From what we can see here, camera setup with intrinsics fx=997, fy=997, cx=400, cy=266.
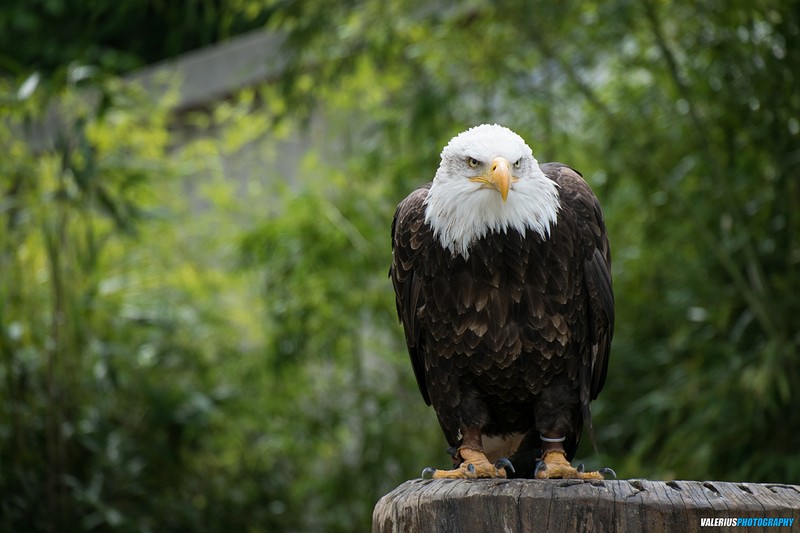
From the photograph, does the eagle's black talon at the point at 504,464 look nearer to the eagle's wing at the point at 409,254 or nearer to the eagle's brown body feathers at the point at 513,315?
the eagle's brown body feathers at the point at 513,315

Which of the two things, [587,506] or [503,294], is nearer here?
[587,506]

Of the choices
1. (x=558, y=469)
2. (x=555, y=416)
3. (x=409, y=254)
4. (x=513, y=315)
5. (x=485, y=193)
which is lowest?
(x=558, y=469)

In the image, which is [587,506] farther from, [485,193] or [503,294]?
[485,193]

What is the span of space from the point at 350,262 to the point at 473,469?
7.39 feet

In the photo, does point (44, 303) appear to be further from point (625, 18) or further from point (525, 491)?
point (525, 491)

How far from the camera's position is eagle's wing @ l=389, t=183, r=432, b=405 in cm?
264

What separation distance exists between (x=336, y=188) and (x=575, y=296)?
251cm

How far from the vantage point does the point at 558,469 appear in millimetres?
2527

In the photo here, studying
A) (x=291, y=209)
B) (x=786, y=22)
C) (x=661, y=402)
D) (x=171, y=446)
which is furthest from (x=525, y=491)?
(x=171, y=446)

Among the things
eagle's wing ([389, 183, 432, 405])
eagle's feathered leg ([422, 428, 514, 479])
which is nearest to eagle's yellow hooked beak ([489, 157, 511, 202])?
eagle's wing ([389, 183, 432, 405])

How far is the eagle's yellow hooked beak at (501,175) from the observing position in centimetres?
231

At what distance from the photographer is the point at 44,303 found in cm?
472

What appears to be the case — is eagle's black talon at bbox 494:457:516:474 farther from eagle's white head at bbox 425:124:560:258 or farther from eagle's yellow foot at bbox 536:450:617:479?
eagle's white head at bbox 425:124:560:258

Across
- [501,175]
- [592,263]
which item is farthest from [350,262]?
[501,175]
